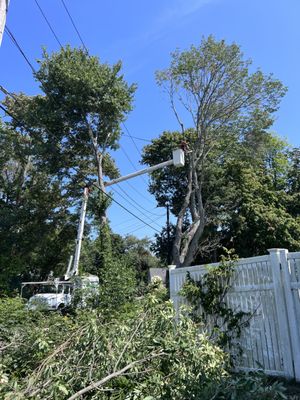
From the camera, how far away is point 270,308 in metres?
5.95

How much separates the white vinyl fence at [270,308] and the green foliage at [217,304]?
130mm

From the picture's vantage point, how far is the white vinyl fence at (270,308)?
5.61m

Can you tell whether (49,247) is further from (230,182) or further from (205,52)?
(205,52)

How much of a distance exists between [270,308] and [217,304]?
3.75ft

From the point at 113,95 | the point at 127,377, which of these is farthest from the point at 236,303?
the point at 113,95

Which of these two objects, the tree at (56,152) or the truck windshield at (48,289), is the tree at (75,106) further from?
the truck windshield at (48,289)

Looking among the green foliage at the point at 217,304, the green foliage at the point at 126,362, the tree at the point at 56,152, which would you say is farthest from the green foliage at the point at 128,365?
the tree at the point at 56,152

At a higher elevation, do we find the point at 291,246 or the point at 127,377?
the point at 291,246

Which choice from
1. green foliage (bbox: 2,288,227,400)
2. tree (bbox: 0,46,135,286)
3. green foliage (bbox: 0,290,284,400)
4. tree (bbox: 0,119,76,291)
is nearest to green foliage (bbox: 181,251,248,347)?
green foliage (bbox: 0,290,284,400)

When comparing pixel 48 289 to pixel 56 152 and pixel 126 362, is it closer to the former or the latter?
pixel 56 152

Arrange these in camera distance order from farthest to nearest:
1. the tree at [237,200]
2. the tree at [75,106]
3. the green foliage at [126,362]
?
Result: the tree at [237,200] < the tree at [75,106] < the green foliage at [126,362]

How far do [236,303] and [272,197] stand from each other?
24.0 m

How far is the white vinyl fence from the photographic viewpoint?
5609 mm

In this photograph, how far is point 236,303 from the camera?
6.55m
